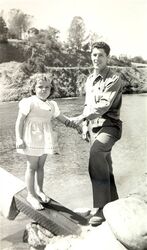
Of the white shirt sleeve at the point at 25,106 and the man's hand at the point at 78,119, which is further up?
the white shirt sleeve at the point at 25,106

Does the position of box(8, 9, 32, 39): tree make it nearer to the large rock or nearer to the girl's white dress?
the girl's white dress

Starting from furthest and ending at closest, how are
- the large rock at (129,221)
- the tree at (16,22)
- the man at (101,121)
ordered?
the tree at (16,22)
the man at (101,121)
the large rock at (129,221)

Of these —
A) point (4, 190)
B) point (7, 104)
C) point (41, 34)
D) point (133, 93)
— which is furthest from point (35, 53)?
point (4, 190)

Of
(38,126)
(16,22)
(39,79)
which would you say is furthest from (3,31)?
(38,126)

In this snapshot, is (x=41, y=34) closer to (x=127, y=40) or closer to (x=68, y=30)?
(x=68, y=30)

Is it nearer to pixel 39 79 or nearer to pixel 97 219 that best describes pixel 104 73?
pixel 39 79

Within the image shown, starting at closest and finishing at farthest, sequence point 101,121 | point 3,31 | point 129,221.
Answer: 1. point 129,221
2. point 101,121
3. point 3,31

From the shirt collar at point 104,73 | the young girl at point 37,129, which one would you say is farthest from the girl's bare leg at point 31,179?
the shirt collar at point 104,73

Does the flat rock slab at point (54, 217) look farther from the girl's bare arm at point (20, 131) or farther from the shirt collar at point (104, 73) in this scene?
the shirt collar at point (104, 73)
